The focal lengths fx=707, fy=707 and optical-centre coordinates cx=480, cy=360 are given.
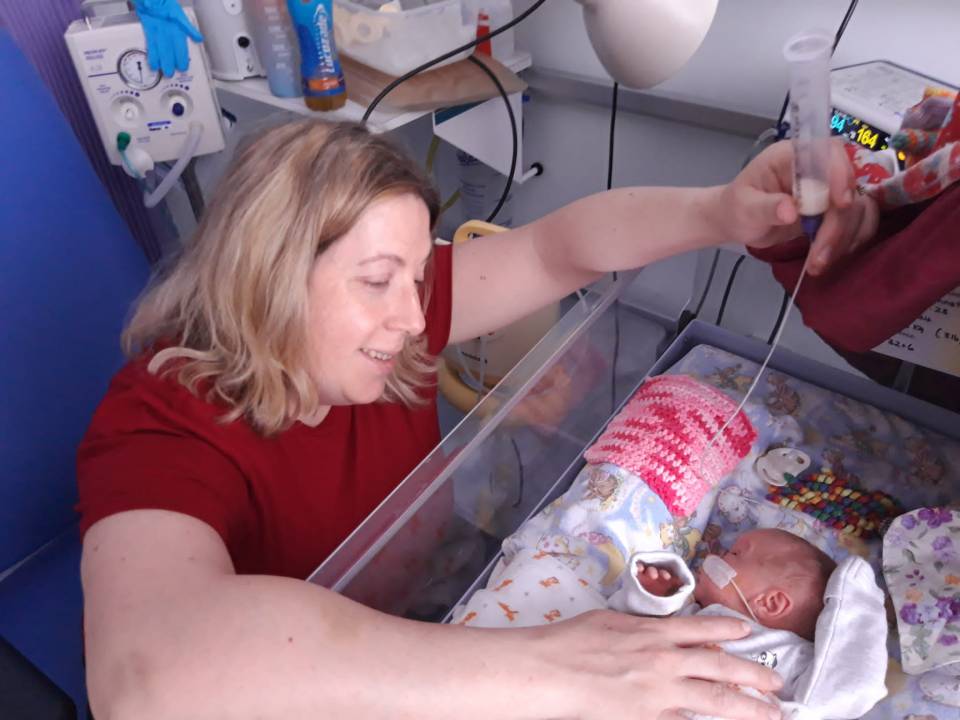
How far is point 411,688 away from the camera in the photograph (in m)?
0.57

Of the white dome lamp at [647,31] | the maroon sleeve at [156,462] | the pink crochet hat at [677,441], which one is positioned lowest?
the pink crochet hat at [677,441]

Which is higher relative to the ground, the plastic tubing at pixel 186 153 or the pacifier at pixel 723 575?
the plastic tubing at pixel 186 153

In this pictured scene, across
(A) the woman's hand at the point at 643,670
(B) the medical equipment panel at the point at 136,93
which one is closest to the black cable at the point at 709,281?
(A) the woman's hand at the point at 643,670

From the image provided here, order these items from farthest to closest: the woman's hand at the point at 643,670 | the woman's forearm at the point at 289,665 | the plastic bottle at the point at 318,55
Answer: the plastic bottle at the point at 318,55 → the woman's hand at the point at 643,670 → the woman's forearm at the point at 289,665

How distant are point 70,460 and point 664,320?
1027 mm

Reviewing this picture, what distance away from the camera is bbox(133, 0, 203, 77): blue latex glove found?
1259mm

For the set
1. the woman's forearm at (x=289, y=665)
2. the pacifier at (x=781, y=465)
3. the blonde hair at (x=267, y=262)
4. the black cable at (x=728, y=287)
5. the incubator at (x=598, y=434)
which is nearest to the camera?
the woman's forearm at (x=289, y=665)

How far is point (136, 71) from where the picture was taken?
131cm

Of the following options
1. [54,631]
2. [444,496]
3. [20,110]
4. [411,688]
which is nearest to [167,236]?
[20,110]

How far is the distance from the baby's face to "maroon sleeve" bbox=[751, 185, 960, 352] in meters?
0.29

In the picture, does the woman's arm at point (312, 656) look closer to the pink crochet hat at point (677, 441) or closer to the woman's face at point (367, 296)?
the woman's face at point (367, 296)

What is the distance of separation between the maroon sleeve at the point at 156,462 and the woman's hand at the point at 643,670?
354 millimetres

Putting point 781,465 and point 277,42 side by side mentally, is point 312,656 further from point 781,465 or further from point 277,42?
point 277,42

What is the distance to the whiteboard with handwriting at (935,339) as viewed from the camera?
89cm
